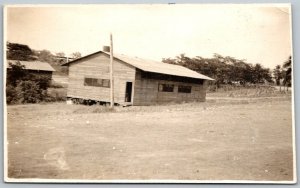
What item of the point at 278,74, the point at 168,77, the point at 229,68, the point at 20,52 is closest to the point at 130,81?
the point at 168,77

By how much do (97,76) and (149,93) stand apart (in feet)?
1.59

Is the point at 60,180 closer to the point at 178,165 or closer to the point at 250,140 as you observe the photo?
the point at 178,165

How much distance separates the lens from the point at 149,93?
4.38m

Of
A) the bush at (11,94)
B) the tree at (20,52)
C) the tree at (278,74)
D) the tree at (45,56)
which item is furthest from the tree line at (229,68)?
the bush at (11,94)

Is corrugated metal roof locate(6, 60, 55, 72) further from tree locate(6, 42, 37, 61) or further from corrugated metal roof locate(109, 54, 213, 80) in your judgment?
corrugated metal roof locate(109, 54, 213, 80)

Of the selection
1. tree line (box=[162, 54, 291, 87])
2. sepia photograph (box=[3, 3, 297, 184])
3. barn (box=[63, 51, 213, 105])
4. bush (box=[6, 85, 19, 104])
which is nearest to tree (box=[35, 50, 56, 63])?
sepia photograph (box=[3, 3, 297, 184])

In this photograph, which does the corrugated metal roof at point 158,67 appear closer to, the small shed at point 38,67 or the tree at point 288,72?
A: the small shed at point 38,67

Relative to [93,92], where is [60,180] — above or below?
below

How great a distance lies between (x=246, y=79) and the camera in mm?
Answer: 4348

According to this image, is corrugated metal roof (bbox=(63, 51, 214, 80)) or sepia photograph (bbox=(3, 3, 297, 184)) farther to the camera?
corrugated metal roof (bbox=(63, 51, 214, 80))

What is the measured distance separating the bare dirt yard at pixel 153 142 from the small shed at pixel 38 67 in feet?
0.96

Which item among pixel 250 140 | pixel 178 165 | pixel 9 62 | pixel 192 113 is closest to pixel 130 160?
pixel 178 165

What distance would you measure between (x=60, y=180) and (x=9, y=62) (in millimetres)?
1118

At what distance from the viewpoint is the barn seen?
14.2ft
